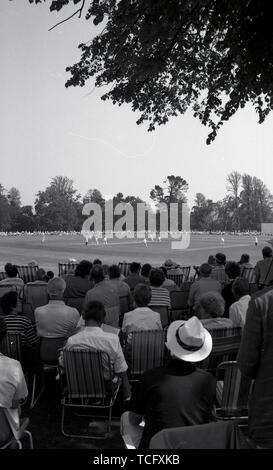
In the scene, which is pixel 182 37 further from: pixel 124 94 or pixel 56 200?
pixel 56 200

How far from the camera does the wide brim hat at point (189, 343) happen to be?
9.32ft

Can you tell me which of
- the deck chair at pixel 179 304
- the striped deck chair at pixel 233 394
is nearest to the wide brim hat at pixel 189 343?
the striped deck chair at pixel 233 394

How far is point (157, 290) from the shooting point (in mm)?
7195

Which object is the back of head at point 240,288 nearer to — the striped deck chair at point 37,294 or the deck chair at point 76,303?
the deck chair at point 76,303

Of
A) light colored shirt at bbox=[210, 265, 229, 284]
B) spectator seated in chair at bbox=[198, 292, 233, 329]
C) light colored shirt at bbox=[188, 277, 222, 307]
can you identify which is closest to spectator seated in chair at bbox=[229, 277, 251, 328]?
spectator seated in chair at bbox=[198, 292, 233, 329]

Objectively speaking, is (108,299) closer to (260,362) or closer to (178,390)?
(178,390)

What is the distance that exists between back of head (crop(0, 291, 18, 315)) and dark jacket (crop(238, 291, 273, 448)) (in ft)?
11.4

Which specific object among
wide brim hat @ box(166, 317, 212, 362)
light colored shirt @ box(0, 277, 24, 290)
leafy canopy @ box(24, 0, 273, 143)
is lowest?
light colored shirt @ box(0, 277, 24, 290)

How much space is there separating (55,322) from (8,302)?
639 mm

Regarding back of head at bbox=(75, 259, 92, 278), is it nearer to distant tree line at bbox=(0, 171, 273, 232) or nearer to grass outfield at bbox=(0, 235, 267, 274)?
grass outfield at bbox=(0, 235, 267, 274)

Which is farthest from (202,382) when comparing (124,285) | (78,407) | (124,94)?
(124,94)

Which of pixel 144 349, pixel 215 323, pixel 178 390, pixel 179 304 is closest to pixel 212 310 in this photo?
pixel 215 323

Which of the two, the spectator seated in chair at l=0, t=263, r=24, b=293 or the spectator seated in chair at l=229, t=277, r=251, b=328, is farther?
the spectator seated in chair at l=0, t=263, r=24, b=293

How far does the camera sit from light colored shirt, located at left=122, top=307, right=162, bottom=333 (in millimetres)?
5367
